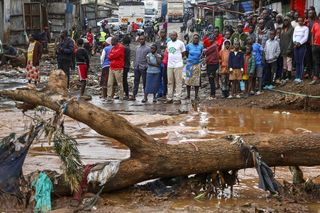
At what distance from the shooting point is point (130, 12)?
161 ft

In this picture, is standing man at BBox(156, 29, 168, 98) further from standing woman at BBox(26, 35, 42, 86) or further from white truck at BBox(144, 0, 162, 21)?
white truck at BBox(144, 0, 162, 21)

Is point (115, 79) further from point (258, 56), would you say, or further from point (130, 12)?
point (130, 12)

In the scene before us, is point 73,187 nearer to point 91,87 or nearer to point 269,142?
point 269,142

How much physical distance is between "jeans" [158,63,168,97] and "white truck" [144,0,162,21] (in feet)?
127

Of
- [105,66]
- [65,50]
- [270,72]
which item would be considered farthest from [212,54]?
[65,50]

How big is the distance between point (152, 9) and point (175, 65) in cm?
4223

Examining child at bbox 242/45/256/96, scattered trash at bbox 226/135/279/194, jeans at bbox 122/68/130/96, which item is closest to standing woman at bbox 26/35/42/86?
jeans at bbox 122/68/130/96

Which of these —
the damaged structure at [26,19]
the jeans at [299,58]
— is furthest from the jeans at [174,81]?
the damaged structure at [26,19]

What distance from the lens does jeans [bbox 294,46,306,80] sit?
1357cm

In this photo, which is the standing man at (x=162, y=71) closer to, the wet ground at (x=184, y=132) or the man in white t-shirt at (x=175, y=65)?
the man in white t-shirt at (x=175, y=65)

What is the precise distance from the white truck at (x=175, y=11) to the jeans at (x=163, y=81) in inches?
891

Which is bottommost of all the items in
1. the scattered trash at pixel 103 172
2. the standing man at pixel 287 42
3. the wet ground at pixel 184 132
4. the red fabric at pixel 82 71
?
the wet ground at pixel 184 132

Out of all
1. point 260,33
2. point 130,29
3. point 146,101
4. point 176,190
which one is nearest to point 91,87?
point 146,101

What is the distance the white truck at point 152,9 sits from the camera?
Answer: 54.3m
